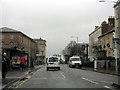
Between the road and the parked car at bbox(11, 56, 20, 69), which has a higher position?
the parked car at bbox(11, 56, 20, 69)

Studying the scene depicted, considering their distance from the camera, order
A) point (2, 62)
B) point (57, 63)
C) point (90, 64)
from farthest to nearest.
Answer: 1. point (90, 64)
2. point (57, 63)
3. point (2, 62)

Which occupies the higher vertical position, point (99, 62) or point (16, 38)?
point (16, 38)

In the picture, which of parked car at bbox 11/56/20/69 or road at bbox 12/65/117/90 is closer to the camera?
road at bbox 12/65/117/90

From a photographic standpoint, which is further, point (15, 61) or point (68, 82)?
point (15, 61)

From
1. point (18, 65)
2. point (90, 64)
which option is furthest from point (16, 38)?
point (18, 65)

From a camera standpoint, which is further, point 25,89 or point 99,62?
point 99,62

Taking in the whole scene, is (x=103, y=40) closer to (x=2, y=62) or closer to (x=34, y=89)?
(x=2, y=62)

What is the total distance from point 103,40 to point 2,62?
63203 mm

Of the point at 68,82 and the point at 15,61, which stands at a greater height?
the point at 15,61

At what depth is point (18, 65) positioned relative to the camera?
47.4 meters

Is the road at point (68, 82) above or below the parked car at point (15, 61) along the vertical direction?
below

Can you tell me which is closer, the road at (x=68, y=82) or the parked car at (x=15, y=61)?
the road at (x=68, y=82)

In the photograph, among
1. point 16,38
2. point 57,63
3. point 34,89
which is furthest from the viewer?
point 16,38

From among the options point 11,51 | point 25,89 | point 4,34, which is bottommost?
point 25,89
